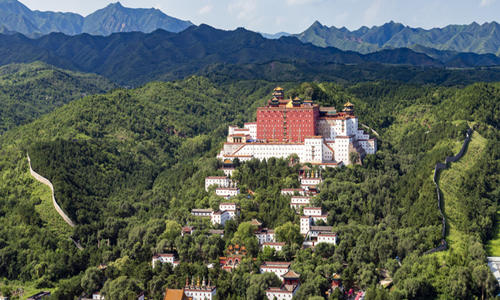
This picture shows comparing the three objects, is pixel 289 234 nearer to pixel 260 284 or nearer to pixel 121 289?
pixel 260 284

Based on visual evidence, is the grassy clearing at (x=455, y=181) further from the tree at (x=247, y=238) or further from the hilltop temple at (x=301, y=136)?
the tree at (x=247, y=238)

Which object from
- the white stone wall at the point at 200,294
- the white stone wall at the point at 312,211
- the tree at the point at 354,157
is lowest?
the white stone wall at the point at 200,294

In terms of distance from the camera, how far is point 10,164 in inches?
4567

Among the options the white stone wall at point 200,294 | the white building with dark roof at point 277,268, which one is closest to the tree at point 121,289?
the white stone wall at point 200,294

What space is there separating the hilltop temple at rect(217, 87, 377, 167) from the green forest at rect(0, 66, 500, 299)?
2.62 meters

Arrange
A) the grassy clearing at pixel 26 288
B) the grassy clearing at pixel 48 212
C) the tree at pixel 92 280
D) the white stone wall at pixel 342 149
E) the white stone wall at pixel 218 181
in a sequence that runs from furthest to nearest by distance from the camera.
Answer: the white stone wall at pixel 342 149
the white stone wall at pixel 218 181
the grassy clearing at pixel 48 212
the grassy clearing at pixel 26 288
the tree at pixel 92 280

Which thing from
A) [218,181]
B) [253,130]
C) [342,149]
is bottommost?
[218,181]

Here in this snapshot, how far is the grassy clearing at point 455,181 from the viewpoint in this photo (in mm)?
82312

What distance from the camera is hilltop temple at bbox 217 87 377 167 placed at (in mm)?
99750

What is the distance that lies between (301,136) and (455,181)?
72.8 ft

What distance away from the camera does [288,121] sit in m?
105

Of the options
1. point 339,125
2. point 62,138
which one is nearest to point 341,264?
point 339,125

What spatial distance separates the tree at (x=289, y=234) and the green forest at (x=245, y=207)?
12cm

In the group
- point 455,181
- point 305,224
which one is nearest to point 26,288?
point 305,224
